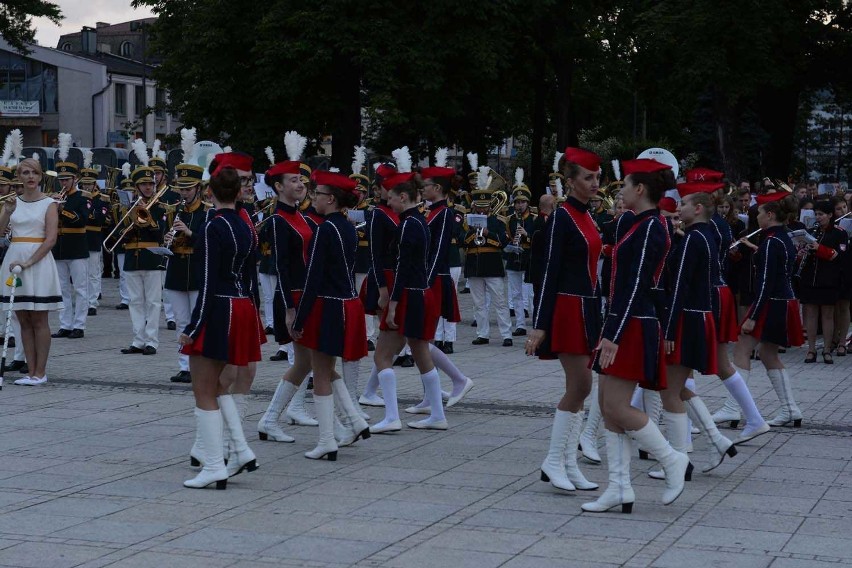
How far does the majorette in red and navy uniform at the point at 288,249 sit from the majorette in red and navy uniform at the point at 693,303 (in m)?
2.61

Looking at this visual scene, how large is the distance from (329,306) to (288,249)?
0.82m

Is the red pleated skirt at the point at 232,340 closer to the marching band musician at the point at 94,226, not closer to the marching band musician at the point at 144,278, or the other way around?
the marching band musician at the point at 144,278

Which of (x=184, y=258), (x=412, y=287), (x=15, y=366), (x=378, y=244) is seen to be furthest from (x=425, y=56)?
(x=412, y=287)

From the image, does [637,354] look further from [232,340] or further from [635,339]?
[232,340]

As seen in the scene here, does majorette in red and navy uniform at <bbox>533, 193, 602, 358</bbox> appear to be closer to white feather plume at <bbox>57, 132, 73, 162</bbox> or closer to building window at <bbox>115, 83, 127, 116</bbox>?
white feather plume at <bbox>57, 132, 73, 162</bbox>

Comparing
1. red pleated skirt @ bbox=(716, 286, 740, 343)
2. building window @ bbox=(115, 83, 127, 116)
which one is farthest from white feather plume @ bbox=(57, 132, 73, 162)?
building window @ bbox=(115, 83, 127, 116)

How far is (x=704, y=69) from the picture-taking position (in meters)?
33.2

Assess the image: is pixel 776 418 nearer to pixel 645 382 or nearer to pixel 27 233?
pixel 645 382

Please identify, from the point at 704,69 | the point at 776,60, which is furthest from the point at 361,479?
the point at 776,60

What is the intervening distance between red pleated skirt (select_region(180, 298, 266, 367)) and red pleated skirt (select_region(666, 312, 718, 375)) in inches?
103

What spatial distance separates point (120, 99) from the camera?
80.2m

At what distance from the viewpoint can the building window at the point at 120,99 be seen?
79625 mm

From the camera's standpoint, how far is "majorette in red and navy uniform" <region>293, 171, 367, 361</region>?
8.96 m

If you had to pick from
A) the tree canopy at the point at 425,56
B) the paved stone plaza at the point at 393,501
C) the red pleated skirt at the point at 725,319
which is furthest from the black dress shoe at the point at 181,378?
the tree canopy at the point at 425,56
